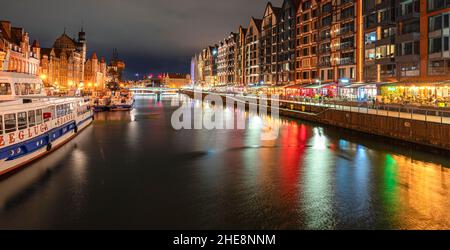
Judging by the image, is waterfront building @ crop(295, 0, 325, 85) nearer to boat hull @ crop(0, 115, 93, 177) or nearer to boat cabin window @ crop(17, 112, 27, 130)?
boat hull @ crop(0, 115, 93, 177)

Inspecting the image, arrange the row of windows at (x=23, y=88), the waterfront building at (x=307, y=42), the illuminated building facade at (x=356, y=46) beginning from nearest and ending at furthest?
the row of windows at (x=23, y=88) → the illuminated building facade at (x=356, y=46) → the waterfront building at (x=307, y=42)

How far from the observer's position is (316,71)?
97062mm

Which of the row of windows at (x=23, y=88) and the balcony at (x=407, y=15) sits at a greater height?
the balcony at (x=407, y=15)

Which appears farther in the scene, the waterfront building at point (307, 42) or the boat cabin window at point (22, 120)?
the waterfront building at point (307, 42)

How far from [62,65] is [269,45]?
66122mm

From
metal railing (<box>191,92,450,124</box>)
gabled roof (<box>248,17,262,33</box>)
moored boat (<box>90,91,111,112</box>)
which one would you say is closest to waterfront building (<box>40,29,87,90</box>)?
moored boat (<box>90,91,111,112</box>)

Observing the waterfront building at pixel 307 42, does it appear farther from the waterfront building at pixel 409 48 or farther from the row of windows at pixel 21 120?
the row of windows at pixel 21 120

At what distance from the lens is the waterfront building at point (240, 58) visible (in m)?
163

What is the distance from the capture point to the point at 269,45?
129 m

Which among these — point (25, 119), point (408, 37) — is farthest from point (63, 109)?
point (408, 37)

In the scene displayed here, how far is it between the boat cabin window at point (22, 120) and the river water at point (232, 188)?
8.66ft

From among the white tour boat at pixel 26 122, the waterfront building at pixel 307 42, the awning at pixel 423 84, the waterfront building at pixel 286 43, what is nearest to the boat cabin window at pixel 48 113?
the white tour boat at pixel 26 122
